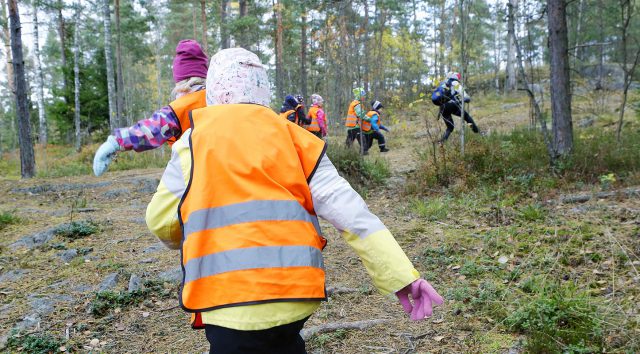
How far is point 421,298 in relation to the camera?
1.65m

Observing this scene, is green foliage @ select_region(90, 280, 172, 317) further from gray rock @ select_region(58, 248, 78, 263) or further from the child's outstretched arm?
the child's outstretched arm

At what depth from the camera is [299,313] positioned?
154cm

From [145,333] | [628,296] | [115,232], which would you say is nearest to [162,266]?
[145,333]

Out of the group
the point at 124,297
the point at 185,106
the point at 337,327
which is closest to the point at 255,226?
the point at 185,106

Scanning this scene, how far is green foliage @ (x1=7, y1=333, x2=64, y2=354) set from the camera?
10.6 feet

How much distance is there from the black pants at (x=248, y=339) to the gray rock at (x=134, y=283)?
2.96 m

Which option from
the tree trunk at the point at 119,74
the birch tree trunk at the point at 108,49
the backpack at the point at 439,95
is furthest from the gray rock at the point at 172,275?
the tree trunk at the point at 119,74

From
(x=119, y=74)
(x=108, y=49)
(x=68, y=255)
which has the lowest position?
(x=68, y=255)

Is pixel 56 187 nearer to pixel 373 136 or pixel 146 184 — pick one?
pixel 146 184

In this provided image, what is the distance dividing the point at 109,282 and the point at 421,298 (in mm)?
3629

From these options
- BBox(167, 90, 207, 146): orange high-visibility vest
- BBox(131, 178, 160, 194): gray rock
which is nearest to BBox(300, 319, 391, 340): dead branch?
BBox(167, 90, 207, 146): orange high-visibility vest

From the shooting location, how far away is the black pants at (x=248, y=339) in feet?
4.89

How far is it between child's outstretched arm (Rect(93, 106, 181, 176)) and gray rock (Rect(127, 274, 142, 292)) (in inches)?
72.9

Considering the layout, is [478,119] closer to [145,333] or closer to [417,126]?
[417,126]
